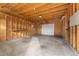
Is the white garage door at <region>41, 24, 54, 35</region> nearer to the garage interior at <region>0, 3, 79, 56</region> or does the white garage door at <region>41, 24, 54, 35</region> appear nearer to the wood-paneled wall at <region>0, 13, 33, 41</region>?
the garage interior at <region>0, 3, 79, 56</region>

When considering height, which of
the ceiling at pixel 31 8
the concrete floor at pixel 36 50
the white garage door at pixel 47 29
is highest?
the ceiling at pixel 31 8

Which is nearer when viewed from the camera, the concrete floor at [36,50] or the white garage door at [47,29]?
the concrete floor at [36,50]

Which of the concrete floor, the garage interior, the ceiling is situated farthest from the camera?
the ceiling

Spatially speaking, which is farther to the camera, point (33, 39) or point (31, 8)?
point (33, 39)

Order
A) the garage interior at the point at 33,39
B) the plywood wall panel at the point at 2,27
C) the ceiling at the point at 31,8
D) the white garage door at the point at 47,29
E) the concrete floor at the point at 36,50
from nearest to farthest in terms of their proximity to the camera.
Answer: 1. the concrete floor at the point at 36,50
2. the garage interior at the point at 33,39
3. the ceiling at the point at 31,8
4. the plywood wall panel at the point at 2,27
5. the white garage door at the point at 47,29

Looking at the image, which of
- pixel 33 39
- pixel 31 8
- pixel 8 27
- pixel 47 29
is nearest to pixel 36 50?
pixel 31 8

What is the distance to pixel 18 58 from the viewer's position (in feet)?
2.65

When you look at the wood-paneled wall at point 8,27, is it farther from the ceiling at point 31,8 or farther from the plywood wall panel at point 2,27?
the ceiling at point 31,8

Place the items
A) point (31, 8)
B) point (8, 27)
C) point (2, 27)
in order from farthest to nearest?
point (8, 27), point (2, 27), point (31, 8)

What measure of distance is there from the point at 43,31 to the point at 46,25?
48.6 inches

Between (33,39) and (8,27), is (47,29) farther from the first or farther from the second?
(8,27)

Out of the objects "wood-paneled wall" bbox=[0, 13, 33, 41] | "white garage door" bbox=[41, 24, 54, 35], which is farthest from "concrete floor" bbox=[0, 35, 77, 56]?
"white garage door" bbox=[41, 24, 54, 35]

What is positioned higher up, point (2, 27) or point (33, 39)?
point (2, 27)

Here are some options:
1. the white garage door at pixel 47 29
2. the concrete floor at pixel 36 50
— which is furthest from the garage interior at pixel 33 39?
the white garage door at pixel 47 29
